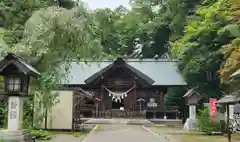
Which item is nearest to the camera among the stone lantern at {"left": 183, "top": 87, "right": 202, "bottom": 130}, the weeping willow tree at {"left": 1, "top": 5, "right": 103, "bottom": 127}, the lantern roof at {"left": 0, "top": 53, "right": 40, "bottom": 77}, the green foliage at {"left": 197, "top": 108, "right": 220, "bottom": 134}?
the lantern roof at {"left": 0, "top": 53, "right": 40, "bottom": 77}

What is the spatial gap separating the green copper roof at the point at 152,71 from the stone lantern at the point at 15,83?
2146cm

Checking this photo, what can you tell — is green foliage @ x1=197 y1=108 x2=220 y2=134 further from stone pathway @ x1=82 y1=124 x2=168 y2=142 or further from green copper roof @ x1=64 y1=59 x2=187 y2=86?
green copper roof @ x1=64 y1=59 x2=187 y2=86

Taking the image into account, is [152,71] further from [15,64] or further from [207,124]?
[15,64]

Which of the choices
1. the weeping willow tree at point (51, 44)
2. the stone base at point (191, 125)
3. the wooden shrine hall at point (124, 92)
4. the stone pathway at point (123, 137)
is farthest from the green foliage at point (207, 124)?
the wooden shrine hall at point (124, 92)

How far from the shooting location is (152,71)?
126 ft

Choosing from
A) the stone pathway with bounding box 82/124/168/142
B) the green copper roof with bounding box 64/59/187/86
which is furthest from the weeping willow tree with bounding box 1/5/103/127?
the green copper roof with bounding box 64/59/187/86

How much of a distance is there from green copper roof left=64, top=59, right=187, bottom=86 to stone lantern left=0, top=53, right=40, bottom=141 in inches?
845

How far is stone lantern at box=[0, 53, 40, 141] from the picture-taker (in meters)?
11.7

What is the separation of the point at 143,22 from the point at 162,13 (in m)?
3.41

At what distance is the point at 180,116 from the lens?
109ft

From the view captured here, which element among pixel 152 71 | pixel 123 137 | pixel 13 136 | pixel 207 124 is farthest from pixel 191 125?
pixel 152 71

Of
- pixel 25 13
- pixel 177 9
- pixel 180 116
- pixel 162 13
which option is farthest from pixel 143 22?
pixel 25 13

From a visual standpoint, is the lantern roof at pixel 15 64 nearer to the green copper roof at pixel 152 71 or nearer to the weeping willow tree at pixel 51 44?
the weeping willow tree at pixel 51 44

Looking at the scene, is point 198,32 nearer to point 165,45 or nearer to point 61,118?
point 61,118
